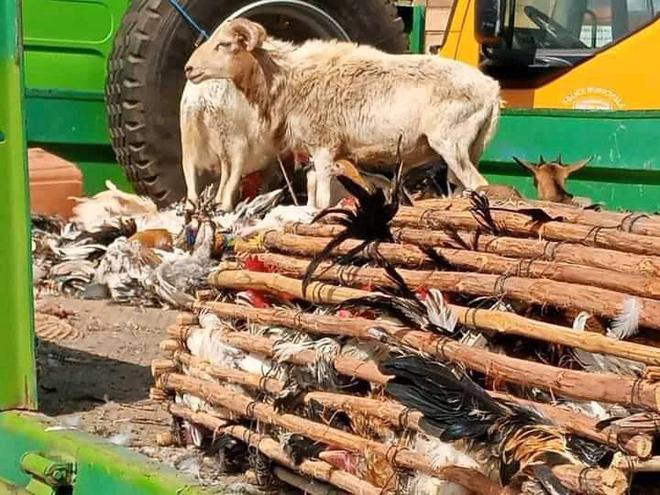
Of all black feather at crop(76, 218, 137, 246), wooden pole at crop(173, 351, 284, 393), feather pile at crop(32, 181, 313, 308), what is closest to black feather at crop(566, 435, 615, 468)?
wooden pole at crop(173, 351, 284, 393)

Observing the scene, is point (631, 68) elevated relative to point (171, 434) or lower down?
elevated

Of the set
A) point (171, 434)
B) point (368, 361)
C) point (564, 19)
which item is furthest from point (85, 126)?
point (368, 361)

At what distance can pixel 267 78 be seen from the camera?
6.42 m

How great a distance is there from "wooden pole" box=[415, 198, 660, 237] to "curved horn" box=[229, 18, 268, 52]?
12.4 ft

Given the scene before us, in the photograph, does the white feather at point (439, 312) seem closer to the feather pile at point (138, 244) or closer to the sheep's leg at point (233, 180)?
the feather pile at point (138, 244)

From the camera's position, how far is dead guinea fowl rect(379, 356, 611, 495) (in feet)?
5.69

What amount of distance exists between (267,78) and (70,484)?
4.22 m

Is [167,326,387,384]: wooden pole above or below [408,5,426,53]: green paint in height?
below

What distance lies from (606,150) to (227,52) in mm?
2118

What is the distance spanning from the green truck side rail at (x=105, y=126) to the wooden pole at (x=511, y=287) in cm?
259

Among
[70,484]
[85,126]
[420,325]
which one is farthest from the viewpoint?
[85,126]

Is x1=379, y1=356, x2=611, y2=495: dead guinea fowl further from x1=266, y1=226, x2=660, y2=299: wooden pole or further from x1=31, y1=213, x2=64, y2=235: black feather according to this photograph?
x1=31, y1=213, x2=64, y2=235: black feather

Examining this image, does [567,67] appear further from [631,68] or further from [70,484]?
[70,484]

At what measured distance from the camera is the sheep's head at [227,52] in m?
6.26
